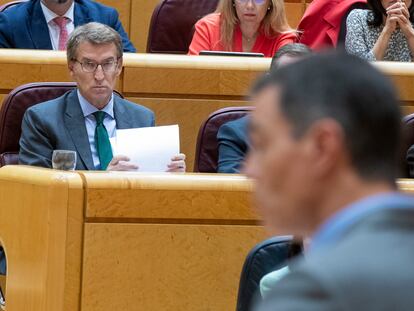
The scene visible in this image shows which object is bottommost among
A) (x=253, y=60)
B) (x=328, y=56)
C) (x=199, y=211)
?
(x=199, y=211)

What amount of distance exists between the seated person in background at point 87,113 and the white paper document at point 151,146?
0.27 metres

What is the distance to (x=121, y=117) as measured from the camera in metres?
4.08

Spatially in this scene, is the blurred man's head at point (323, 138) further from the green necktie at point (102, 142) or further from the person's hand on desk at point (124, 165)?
the green necktie at point (102, 142)

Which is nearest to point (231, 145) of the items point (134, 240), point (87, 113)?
point (87, 113)

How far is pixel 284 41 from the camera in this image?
16.6 feet

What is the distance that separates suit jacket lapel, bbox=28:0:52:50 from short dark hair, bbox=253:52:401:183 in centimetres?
411

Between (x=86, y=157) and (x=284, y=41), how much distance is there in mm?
1447

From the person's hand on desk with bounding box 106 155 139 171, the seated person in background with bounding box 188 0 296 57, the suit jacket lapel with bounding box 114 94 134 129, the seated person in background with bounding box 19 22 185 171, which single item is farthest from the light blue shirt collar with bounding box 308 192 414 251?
the seated person in background with bounding box 188 0 296 57

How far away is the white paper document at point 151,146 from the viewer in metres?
3.52

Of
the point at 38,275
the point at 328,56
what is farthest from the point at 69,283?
the point at 328,56

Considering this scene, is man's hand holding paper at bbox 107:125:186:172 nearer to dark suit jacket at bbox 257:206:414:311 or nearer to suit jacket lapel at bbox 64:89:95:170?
suit jacket lapel at bbox 64:89:95:170

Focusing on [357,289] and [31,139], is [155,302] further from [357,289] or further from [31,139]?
[357,289]

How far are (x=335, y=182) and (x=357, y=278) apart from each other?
5.0 inches

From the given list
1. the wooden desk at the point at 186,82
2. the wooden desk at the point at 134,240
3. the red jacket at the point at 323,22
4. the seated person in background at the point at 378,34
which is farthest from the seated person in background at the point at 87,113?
the red jacket at the point at 323,22
